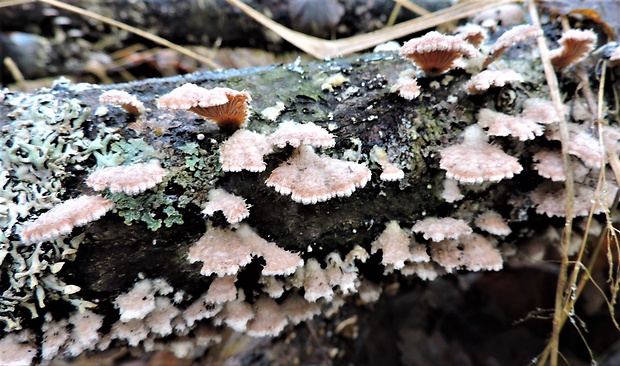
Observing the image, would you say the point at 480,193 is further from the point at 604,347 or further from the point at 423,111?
the point at 604,347

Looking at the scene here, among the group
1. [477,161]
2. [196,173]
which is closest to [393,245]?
[477,161]

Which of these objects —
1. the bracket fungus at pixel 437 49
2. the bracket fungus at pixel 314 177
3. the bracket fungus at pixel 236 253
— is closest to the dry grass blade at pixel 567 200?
the bracket fungus at pixel 437 49

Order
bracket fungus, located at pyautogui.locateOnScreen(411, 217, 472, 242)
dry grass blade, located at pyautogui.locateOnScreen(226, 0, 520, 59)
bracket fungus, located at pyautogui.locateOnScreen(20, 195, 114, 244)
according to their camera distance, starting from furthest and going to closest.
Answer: dry grass blade, located at pyautogui.locateOnScreen(226, 0, 520, 59), bracket fungus, located at pyautogui.locateOnScreen(411, 217, 472, 242), bracket fungus, located at pyautogui.locateOnScreen(20, 195, 114, 244)

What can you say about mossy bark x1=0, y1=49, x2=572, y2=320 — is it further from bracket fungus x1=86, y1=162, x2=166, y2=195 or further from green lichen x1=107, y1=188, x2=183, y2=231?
bracket fungus x1=86, y1=162, x2=166, y2=195

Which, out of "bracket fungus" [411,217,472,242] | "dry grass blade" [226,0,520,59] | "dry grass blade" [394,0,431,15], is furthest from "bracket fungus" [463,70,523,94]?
"dry grass blade" [394,0,431,15]

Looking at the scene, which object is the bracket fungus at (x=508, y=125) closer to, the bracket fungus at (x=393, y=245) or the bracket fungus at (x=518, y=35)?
the bracket fungus at (x=518, y=35)

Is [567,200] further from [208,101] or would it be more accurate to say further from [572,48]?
[208,101]
